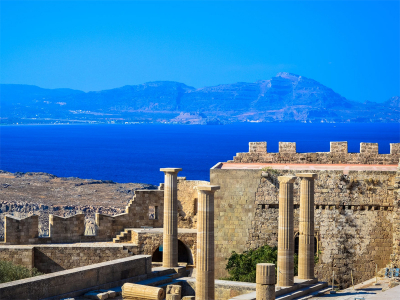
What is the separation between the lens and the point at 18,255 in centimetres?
2722

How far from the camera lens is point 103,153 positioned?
153 m

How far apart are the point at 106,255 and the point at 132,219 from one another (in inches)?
123

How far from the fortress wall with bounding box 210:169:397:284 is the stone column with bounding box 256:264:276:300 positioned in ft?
25.3

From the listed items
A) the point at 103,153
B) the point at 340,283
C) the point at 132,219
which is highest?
the point at 103,153

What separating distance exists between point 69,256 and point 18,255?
5.75 ft

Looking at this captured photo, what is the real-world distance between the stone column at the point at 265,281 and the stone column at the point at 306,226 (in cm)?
414

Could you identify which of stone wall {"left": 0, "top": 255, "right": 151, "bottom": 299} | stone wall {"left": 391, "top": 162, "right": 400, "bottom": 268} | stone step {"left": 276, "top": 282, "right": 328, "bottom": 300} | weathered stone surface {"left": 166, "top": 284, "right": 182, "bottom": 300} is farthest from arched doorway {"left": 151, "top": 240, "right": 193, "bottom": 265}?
weathered stone surface {"left": 166, "top": 284, "right": 182, "bottom": 300}

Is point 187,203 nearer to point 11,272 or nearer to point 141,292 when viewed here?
point 11,272

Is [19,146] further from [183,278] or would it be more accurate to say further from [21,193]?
[183,278]

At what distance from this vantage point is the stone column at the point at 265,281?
772 inches

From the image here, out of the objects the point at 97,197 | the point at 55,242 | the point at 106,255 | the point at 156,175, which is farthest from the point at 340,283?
the point at 156,175

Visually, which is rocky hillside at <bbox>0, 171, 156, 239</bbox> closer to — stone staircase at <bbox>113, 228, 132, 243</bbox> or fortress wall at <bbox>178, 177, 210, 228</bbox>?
fortress wall at <bbox>178, 177, 210, 228</bbox>

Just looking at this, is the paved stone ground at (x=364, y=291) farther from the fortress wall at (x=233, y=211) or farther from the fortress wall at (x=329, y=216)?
the fortress wall at (x=233, y=211)

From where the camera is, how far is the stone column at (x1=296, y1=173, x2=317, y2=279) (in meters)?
23.6
